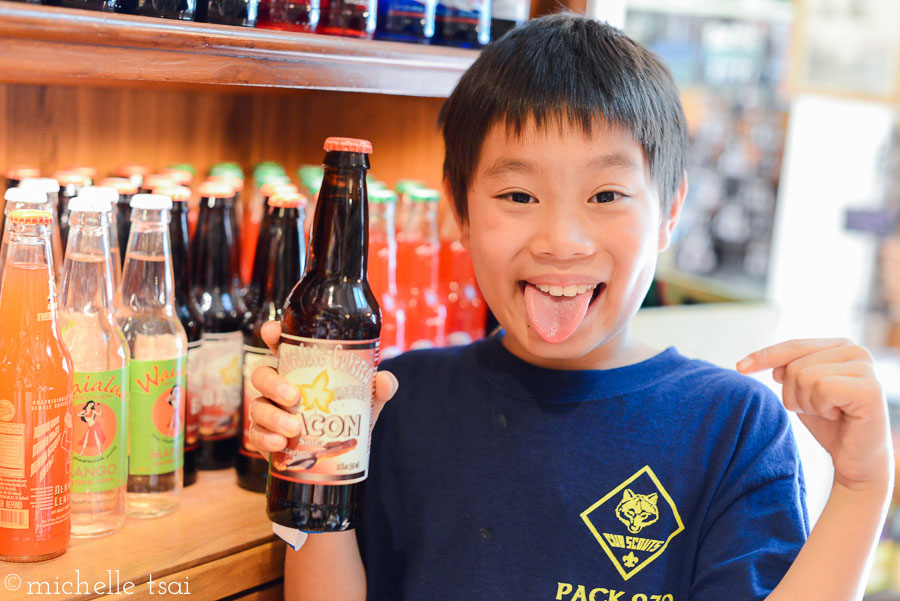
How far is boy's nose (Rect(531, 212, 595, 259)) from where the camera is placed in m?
1.08

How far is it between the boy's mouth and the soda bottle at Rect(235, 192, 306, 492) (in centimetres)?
37

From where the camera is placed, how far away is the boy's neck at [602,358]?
4.05ft

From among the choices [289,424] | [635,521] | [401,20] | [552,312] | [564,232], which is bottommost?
[635,521]

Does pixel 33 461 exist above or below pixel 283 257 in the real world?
below

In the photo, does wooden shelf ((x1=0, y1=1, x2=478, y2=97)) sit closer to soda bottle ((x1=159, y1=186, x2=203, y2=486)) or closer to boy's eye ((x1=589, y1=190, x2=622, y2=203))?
soda bottle ((x1=159, y1=186, x2=203, y2=486))

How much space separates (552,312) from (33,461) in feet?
2.02

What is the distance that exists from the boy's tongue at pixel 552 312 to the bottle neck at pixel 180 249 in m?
0.50

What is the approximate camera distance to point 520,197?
1.14 meters

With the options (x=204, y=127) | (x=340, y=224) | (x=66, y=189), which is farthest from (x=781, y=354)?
(x=204, y=127)

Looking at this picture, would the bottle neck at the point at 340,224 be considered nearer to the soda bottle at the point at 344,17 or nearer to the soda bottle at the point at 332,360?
the soda bottle at the point at 332,360

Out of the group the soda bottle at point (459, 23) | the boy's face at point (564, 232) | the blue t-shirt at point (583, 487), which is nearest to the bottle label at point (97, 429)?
the blue t-shirt at point (583, 487)

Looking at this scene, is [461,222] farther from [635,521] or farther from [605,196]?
[635,521]

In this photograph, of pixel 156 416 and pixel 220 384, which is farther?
pixel 220 384

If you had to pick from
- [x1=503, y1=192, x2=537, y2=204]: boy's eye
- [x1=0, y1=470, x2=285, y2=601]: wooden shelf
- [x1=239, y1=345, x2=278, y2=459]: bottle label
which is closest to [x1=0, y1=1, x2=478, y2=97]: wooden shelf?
[x1=503, y1=192, x2=537, y2=204]: boy's eye
